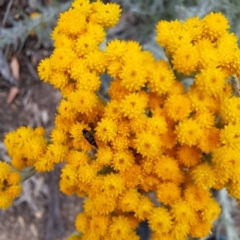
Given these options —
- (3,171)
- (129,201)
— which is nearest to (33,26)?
(3,171)

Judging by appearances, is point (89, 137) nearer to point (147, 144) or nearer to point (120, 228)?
point (147, 144)

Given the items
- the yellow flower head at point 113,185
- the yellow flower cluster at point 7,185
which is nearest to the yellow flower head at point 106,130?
the yellow flower head at point 113,185

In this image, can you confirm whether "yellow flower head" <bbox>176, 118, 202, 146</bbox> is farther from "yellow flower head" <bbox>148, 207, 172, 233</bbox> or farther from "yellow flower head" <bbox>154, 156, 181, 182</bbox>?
"yellow flower head" <bbox>148, 207, 172, 233</bbox>

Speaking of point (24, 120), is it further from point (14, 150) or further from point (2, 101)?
point (14, 150)

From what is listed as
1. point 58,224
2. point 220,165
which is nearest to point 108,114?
point 220,165

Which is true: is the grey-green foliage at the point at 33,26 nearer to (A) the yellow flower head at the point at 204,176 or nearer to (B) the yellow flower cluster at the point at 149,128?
(B) the yellow flower cluster at the point at 149,128

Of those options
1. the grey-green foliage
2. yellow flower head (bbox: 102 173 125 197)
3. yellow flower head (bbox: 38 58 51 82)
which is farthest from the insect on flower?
the grey-green foliage
